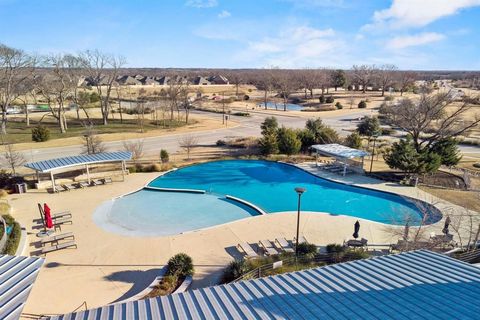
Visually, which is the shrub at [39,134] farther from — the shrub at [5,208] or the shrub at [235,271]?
the shrub at [235,271]

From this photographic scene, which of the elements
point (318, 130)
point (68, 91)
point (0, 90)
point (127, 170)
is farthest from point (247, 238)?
point (0, 90)

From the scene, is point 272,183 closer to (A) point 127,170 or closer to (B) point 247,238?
(B) point 247,238

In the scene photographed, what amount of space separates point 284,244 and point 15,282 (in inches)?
427

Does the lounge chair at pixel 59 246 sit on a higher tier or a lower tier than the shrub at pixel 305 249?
lower

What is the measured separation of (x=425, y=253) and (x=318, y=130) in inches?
998

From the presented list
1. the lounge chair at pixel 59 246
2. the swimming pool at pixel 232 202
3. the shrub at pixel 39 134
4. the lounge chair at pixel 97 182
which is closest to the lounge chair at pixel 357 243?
the swimming pool at pixel 232 202

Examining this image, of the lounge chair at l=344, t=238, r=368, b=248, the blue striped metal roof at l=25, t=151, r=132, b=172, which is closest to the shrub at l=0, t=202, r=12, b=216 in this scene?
the blue striped metal roof at l=25, t=151, r=132, b=172

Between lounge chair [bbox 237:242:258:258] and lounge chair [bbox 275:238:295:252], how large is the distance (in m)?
1.40

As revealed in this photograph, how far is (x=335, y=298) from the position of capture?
7.28 metres

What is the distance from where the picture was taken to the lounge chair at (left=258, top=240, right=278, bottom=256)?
14725 mm

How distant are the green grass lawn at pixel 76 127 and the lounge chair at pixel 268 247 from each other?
33.9 m

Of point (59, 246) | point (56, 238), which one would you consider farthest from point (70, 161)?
point (59, 246)

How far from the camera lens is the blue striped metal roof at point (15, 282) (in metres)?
6.97

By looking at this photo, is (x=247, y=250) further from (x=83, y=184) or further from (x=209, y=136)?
(x=209, y=136)
